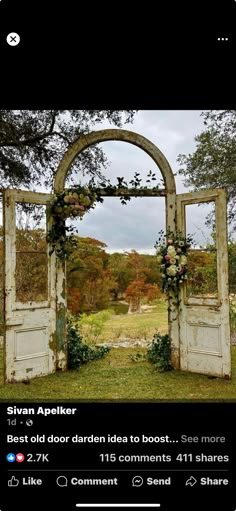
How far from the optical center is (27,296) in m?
2.53

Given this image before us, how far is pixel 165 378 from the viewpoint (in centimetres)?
244

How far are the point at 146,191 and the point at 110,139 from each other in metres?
0.52

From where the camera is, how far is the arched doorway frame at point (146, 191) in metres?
2.61

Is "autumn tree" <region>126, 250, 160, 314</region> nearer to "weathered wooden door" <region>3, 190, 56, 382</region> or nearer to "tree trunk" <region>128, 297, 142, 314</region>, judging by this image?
"tree trunk" <region>128, 297, 142, 314</region>

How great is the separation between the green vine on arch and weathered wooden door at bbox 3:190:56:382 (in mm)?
73

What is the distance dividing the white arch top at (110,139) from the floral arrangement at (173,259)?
43cm

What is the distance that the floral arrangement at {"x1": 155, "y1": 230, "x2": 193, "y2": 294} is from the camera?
8.72 ft

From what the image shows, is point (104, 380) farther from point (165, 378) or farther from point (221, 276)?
point (221, 276)
